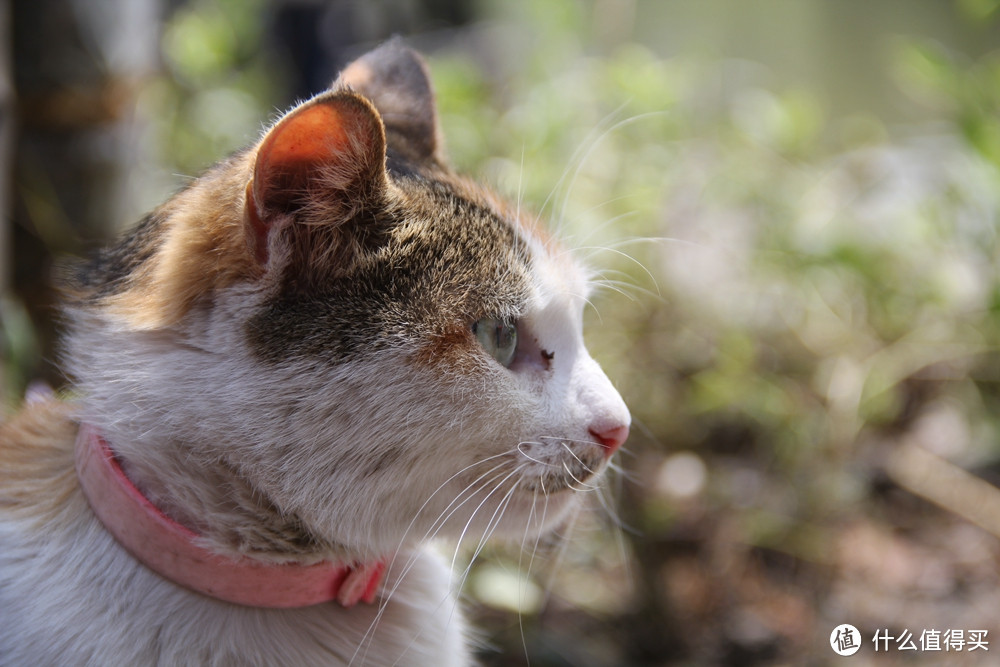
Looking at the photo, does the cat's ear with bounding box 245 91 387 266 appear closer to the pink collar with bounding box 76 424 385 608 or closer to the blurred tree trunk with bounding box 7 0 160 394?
the pink collar with bounding box 76 424 385 608

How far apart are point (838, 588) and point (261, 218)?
182 centimetres

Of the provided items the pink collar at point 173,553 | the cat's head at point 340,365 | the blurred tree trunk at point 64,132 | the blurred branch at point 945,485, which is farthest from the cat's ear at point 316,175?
the blurred branch at point 945,485

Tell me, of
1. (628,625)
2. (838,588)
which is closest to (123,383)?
(628,625)

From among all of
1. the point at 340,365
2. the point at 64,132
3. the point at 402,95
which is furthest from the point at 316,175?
the point at 64,132

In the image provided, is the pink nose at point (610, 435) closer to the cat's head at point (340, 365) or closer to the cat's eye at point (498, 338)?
the cat's head at point (340, 365)

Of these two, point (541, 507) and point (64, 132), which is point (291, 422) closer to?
point (541, 507)

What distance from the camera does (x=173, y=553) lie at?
945 millimetres

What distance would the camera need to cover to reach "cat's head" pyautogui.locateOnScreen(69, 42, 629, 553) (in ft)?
3.06

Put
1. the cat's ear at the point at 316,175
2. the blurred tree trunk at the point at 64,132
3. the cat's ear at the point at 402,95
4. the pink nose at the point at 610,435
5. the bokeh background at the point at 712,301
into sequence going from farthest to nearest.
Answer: the blurred tree trunk at the point at 64,132 < the bokeh background at the point at 712,301 < the cat's ear at the point at 402,95 < the pink nose at the point at 610,435 < the cat's ear at the point at 316,175

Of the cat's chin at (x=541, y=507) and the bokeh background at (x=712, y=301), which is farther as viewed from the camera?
the bokeh background at (x=712, y=301)

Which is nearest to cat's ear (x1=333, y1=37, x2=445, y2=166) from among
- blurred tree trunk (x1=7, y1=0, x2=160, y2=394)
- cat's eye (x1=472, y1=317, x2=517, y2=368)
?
cat's eye (x1=472, y1=317, x2=517, y2=368)

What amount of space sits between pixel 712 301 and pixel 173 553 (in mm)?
1917

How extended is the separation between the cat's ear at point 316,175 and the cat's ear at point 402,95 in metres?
0.33

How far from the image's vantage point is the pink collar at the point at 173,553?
3.09 ft
